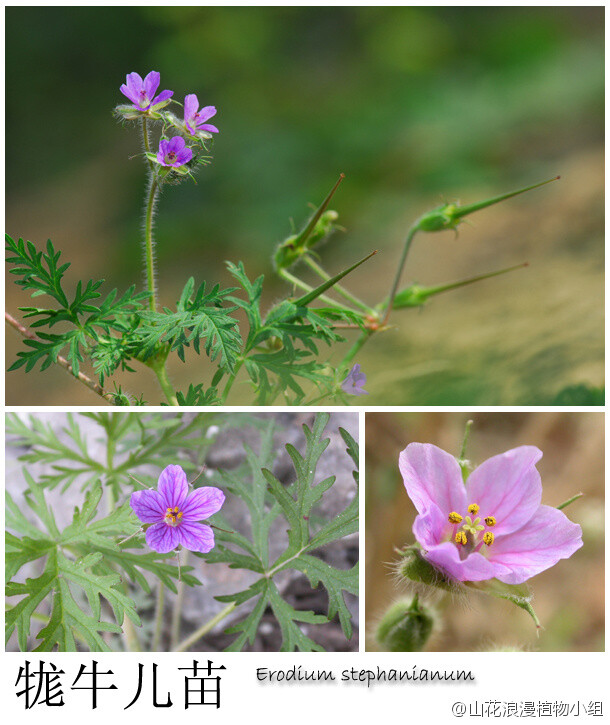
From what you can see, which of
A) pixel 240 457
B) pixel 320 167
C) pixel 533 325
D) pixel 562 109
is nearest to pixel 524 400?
pixel 533 325

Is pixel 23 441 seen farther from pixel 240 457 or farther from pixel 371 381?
pixel 371 381

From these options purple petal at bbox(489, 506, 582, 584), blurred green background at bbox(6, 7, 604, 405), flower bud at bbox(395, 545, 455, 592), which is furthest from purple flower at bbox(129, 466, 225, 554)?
blurred green background at bbox(6, 7, 604, 405)

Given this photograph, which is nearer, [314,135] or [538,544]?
[538,544]

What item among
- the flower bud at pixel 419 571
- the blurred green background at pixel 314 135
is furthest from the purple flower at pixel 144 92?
the blurred green background at pixel 314 135

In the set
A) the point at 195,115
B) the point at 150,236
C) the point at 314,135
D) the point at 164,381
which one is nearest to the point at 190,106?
the point at 195,115

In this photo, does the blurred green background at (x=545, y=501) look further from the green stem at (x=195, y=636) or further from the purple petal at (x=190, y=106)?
the purple petal at (x=190, y=106)

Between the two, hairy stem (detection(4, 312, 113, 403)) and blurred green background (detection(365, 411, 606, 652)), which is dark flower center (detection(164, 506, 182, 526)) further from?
blurred green background (detection(365, 411, 606, 652))

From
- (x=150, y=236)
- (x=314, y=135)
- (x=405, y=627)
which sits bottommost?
(x=405, y=627)

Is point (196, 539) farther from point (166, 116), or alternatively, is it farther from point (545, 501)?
point (545, 501)
